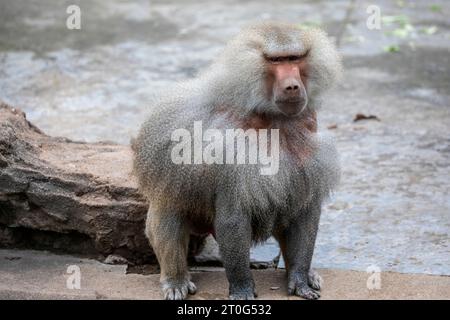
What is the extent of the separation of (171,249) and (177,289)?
8.7 inches

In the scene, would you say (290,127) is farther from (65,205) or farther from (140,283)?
(65,205)

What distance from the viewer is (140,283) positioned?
4508mm

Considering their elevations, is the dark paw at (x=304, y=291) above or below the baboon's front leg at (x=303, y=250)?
below

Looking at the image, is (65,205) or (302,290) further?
(65,205)

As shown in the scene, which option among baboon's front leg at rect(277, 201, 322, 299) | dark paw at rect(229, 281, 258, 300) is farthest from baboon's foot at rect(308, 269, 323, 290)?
dark paw at rect(229, 281, 258, 300)

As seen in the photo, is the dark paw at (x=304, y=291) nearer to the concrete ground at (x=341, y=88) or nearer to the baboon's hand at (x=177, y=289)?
the concrete ground at (x=341, y=88)

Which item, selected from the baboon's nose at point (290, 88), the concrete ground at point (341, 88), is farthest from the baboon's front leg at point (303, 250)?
the baboon's nose at point (290, 88)

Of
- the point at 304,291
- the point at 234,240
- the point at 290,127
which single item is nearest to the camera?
the point at 234,240

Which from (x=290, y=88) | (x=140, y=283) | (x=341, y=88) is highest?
(x=290, y=88)

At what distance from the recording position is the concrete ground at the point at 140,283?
427 cm

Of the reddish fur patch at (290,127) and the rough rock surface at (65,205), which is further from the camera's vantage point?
the rough rock surface at (65,205)

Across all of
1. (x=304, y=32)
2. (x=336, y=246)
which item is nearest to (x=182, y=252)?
(x=336, y=246)

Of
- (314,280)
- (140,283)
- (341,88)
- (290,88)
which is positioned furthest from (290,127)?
(341,88)

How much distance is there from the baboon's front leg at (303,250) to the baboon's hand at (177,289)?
0.54m
